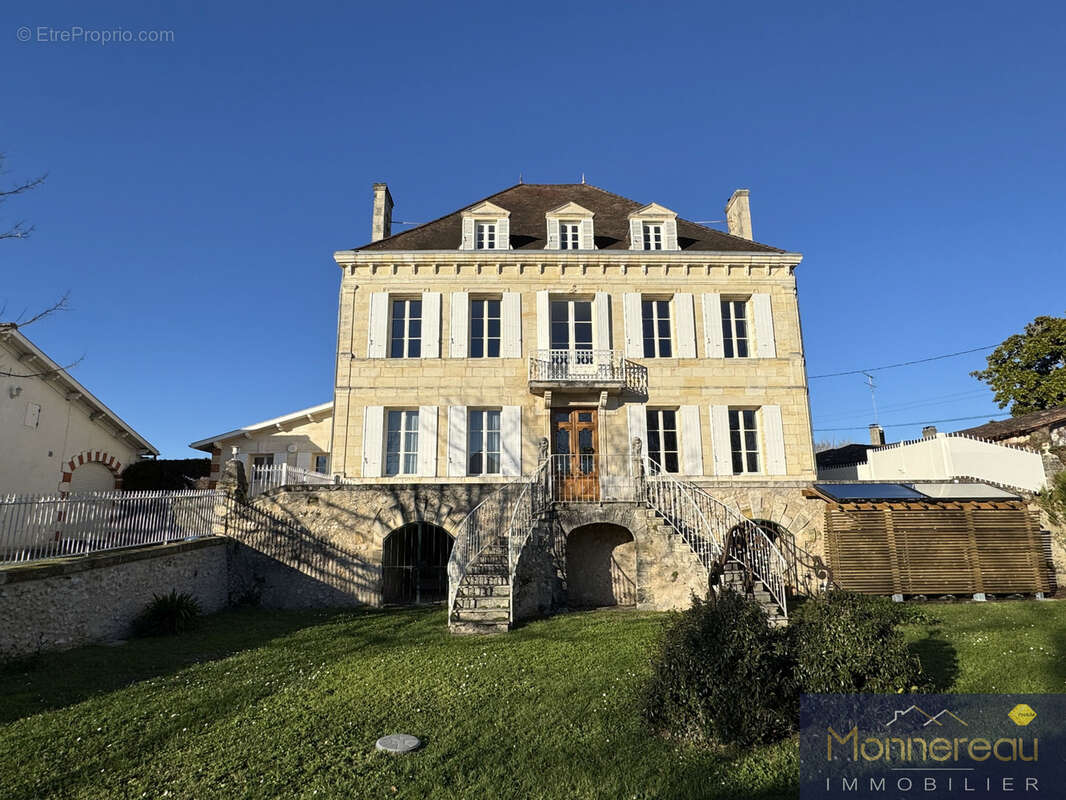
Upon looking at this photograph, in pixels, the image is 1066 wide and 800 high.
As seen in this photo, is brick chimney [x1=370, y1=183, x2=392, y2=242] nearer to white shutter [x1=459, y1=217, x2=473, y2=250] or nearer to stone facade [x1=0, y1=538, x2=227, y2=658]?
white shutter [x1=459, y1=217, x2=473, y2=250]

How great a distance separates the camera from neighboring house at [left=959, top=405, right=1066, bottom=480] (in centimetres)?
1277

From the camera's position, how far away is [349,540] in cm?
1197

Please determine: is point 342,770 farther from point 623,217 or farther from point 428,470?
→ point 623,217

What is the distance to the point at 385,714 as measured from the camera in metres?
5.49

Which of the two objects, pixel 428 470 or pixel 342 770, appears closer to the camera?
pixel 342 770

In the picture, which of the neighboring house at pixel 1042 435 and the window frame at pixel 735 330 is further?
the window frame at pixel 735 330

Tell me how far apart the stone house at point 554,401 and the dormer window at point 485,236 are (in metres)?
0.06

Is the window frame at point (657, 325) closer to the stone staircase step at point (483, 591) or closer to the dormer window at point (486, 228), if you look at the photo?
the dormer window at point (486, 228)

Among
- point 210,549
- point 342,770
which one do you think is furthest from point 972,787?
point 210,549

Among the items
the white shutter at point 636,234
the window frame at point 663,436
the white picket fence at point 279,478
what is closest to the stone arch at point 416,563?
the white picket fence at point 279,478

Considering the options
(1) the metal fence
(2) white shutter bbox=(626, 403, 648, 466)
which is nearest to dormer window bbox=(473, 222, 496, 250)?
(2) white shutter bbox=(626, 403, 648, 466)

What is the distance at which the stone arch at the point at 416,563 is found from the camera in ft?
41.2

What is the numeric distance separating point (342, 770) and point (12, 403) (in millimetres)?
14463

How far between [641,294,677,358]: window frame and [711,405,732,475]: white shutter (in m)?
1.78
